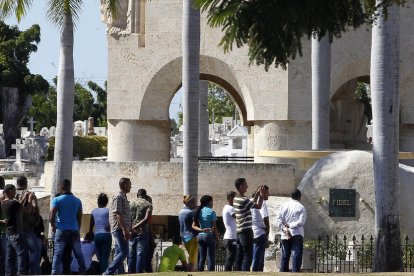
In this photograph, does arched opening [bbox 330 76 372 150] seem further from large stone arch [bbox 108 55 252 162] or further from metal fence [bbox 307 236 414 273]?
metal fence [bbox 307 236 414 273]

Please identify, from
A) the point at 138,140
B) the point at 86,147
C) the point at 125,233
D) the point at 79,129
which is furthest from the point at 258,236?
the point at 79,129

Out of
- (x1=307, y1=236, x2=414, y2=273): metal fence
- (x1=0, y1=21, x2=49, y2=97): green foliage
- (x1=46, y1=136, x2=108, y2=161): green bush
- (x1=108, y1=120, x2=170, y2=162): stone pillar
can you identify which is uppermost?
(x1=0, y1=21, x2=49, y2=97): green foliage

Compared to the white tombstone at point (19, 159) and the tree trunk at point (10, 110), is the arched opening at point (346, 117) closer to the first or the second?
the white tombstone at point (19, 159)

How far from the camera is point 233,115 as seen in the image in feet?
305

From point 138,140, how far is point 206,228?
44.7ft

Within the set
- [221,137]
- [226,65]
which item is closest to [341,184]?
[226,65]

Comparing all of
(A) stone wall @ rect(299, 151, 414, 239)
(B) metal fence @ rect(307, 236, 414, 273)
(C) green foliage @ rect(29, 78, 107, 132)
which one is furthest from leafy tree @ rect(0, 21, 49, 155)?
(B) metal fence @ rect(307, 236, 414, 273)

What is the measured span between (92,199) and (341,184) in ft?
25.3

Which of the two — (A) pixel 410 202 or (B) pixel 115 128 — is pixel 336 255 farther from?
(B) pixel 115 128

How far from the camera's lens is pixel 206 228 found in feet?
58.7

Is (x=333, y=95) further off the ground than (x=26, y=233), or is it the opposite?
(x=333, y=95)

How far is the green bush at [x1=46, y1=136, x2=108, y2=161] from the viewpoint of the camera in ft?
198

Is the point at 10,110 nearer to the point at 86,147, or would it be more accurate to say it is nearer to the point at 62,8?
the point at 86,147

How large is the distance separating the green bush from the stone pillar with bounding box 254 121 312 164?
29.5m
